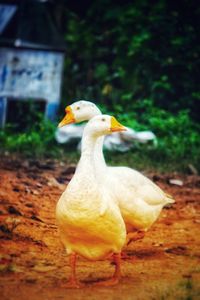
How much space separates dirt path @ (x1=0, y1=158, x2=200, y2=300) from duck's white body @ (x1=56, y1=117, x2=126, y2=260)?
0.28 m

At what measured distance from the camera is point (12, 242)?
5.02 metres

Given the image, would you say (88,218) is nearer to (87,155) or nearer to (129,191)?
(87,155)

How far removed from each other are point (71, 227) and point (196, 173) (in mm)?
5128

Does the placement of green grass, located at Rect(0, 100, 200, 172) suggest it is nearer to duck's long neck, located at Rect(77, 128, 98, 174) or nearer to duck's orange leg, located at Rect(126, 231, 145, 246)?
duck's orange leg, located at Rect(126, 231, 145, 246)

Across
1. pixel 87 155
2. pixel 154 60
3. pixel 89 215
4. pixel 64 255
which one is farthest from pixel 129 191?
pixel 154 60

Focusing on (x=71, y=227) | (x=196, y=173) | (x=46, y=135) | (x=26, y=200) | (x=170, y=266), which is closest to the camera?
(x=71, y=227)

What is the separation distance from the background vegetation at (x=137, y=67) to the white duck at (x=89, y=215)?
590cm

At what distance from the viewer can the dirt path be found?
152 inches

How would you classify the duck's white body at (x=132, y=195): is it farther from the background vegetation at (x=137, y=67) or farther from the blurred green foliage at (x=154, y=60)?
the blurred green foliage at (x=154, y=60)

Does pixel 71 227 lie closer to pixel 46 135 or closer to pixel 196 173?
pixel 196 173

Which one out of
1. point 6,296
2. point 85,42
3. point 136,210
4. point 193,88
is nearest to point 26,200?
point 136,210

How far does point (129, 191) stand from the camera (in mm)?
5125

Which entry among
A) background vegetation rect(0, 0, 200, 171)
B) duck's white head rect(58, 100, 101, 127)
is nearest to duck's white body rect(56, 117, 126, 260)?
duck's white head rect(58, 100, 101, 127)

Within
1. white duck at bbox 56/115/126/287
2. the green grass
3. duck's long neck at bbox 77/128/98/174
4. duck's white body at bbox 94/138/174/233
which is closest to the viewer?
white duck at bbox 56/115/126/287
